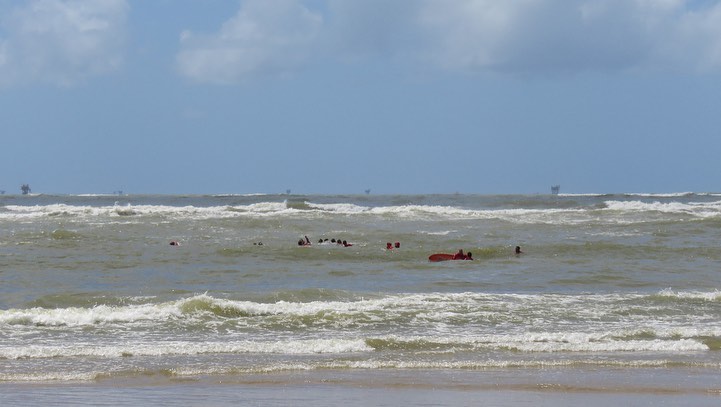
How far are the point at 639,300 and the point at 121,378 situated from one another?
869 cm

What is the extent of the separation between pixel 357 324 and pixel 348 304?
1.23 m

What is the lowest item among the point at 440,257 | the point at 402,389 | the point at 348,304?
the point at 402,389

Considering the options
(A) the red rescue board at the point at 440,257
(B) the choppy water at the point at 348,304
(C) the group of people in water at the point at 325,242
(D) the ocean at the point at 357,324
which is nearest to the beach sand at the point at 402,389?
(D) the ocean at the point at 357,324

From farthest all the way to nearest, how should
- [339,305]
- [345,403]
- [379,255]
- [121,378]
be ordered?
1. [379,255]
2. [339,305]
3. [121,378]
4. [345,403]

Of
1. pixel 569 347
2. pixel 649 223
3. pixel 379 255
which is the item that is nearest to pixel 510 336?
pixel 569 347

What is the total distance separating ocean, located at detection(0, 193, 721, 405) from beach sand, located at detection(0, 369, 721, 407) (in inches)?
1.1

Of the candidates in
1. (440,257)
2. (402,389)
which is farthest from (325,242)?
(402,389)

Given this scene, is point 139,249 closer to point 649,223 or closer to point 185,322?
point 185,322

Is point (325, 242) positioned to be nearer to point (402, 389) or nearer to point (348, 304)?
point (348, 304)

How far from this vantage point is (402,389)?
8227 mm

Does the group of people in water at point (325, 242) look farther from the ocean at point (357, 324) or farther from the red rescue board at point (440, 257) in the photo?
the red rescue board at point (440, 257)

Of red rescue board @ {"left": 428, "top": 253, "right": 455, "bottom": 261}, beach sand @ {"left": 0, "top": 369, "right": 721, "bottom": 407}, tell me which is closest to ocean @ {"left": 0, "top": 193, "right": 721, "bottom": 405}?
beach sand @ {"left": 0, "top": 369, "right": 721, "bottom": 407}

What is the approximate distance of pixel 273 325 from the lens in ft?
39.5

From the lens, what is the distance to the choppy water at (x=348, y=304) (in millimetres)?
9820
